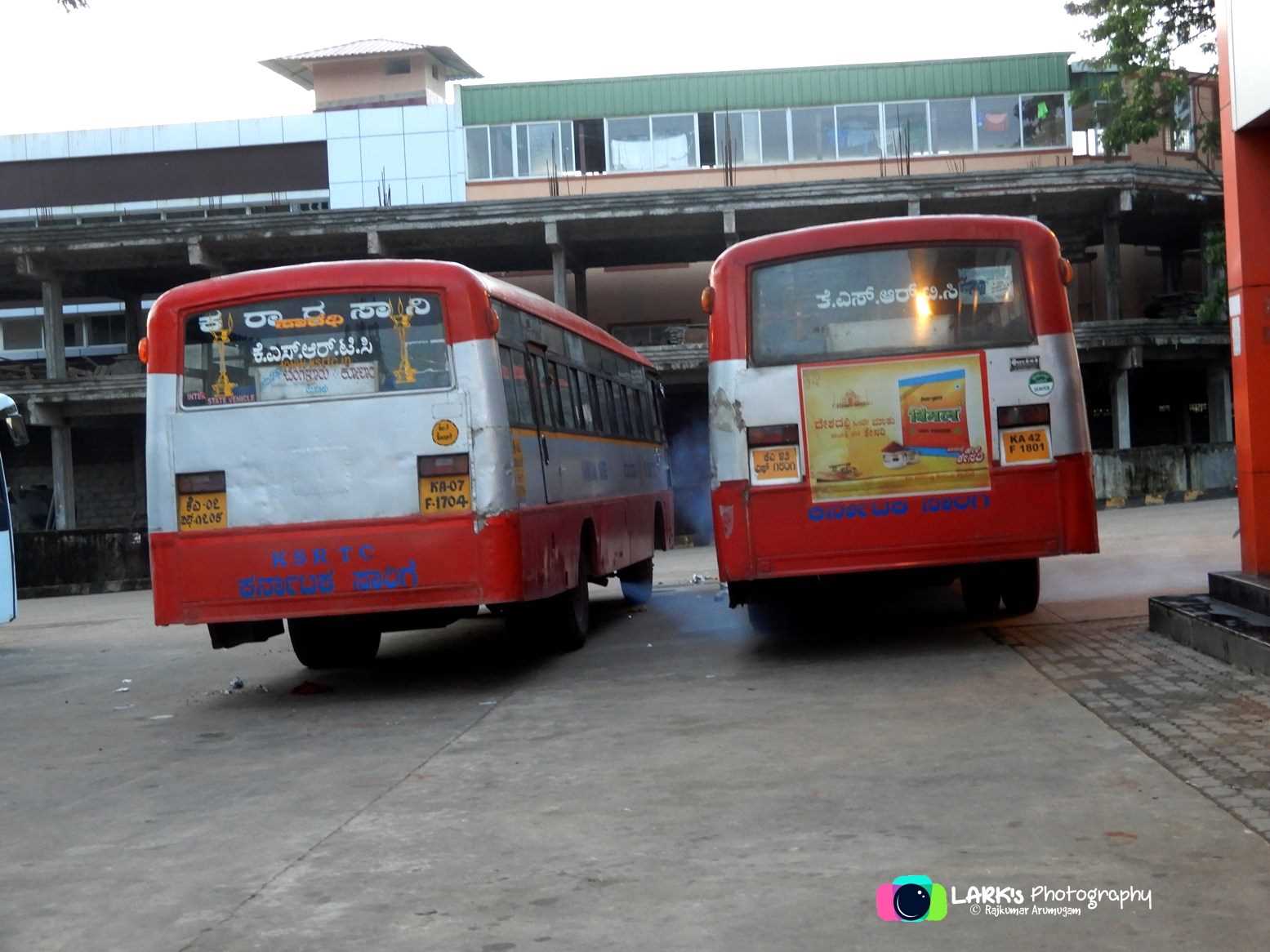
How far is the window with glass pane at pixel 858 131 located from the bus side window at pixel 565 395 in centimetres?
3407

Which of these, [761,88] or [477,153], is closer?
[761,88]

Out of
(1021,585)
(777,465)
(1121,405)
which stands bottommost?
(1021,585)

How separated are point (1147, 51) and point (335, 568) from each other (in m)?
25.3

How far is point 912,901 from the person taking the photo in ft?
16.5

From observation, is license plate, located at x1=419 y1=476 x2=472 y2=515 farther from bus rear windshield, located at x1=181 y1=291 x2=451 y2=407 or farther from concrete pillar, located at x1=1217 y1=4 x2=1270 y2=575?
concrete pillar, located at x1=1217 y1=4 x2=1270 y2=575

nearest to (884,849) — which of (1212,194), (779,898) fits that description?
(779,898)

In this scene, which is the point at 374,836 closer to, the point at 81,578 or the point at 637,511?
the point at 637,511

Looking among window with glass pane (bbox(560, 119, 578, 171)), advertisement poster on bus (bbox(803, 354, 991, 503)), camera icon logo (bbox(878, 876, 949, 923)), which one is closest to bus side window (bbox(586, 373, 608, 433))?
advertisement poster on bus (bbox(803, 354, 991, 503))

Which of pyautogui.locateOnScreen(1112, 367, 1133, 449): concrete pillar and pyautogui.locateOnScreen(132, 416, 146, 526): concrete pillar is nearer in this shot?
pyautogui.locateOnScreen(1112, 367, 1133, 449): concrete pillar

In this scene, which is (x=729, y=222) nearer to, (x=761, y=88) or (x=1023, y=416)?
(x=761, y=88)

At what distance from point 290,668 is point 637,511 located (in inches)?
177

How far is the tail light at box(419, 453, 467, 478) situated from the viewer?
34.2ft

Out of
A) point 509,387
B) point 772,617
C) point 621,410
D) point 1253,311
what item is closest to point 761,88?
point 621,410

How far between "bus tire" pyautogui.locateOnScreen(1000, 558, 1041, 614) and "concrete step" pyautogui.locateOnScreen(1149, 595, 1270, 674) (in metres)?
1.26
